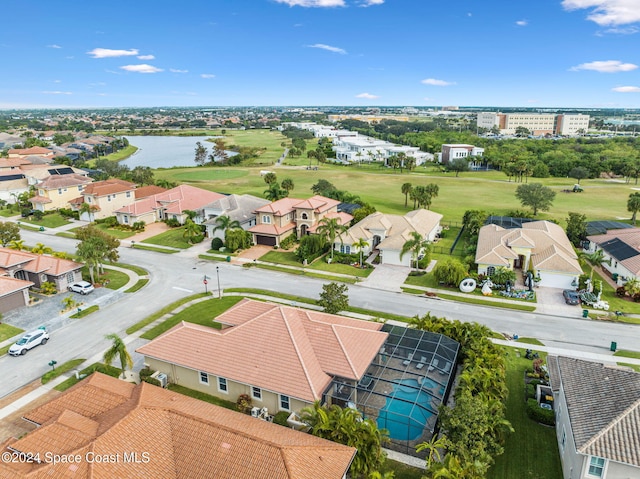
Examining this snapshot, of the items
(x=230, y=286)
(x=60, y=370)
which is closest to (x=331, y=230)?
(x=230, y=286)

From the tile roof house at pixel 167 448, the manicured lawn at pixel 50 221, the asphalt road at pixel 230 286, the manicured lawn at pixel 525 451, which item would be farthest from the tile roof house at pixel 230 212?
the manicured lawn at pixel 525 451

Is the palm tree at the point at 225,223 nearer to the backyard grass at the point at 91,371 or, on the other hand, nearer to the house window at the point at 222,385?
the backyard grass at the point at 91,371

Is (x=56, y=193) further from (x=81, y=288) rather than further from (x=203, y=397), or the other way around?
(x=203, y=397)

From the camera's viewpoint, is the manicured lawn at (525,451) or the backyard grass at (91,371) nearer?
the manicured lawn at (525,451)

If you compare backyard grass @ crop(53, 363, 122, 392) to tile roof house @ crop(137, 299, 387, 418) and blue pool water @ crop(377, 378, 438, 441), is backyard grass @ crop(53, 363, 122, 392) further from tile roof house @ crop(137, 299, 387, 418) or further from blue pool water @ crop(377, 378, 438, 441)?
blue pool water @ crop(377, 378, 438, 441)

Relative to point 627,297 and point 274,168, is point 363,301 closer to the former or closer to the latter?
point 627,297

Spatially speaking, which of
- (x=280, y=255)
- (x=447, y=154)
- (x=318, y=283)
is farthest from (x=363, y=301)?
(x=447, y=154)

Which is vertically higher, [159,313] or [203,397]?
[159,313]
